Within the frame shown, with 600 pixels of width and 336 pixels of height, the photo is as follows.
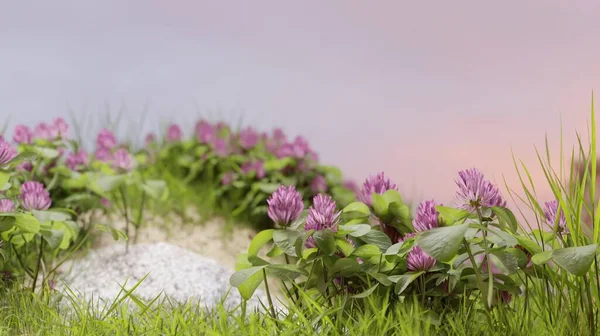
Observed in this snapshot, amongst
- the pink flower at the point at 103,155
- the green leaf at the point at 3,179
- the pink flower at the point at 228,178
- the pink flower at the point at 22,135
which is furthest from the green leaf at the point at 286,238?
the pink flower at the point at 228,178

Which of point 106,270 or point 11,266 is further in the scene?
point 106,270

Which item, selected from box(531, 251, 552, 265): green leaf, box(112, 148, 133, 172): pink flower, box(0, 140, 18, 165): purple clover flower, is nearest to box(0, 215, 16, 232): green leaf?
box(0, 140, 18, 165): purple clover flower

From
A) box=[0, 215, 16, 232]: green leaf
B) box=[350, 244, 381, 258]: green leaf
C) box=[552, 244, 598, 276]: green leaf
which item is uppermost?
box=[552, 244, 598, 276]: green leaf

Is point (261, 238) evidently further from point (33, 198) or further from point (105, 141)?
point (105, 141)

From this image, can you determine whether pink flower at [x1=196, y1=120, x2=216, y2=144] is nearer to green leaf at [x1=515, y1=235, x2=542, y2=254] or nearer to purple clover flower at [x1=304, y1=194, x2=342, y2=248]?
purple clover flower at [x1=304, y1=194, x2=342, y2=248]

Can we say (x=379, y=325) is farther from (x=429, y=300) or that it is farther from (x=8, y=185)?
(x=8, y=185)

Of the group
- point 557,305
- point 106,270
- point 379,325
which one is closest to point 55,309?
point 106,270
